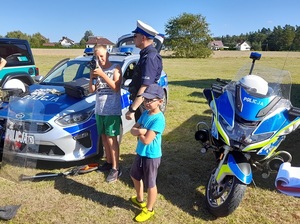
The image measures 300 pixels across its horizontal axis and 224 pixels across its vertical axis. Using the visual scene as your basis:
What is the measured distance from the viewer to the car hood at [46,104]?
359 centimetres

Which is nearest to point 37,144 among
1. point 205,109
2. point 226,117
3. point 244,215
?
point 226,117

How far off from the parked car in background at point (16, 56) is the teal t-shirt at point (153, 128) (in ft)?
19.1

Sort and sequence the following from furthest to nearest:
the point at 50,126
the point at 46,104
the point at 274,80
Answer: the point at 46,104, the point at 50,126, the point at 274,80

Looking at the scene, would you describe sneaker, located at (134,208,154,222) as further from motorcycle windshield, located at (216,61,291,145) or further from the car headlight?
the car headlight

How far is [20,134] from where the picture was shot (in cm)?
359

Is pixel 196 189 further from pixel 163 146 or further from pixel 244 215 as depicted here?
pixel 163 146

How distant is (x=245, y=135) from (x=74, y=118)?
2.21 m

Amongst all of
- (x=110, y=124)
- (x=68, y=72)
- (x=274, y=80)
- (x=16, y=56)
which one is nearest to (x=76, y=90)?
(x=110, y=124)

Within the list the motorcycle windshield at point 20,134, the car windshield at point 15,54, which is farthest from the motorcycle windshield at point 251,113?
the car windshield at point 15,54

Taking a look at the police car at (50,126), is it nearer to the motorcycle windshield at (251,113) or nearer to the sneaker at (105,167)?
the sneaker at (105,167)

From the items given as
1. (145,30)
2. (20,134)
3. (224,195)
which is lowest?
(224,195)

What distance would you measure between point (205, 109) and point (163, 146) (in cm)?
294

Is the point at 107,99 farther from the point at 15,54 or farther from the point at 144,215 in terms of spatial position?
the point at 15,54

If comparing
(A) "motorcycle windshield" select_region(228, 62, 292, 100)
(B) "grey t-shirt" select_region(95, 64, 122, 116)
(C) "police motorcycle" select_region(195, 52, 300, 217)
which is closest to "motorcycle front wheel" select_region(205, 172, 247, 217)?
(C) "police motorcycle" select_region(195, 52, 300, 217)
